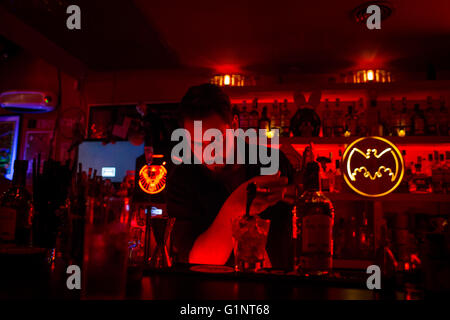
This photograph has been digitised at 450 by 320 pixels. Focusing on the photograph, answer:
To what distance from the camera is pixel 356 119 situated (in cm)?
296

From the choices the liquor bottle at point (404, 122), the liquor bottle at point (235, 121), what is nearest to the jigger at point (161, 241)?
the liquor bottle at point (235, 121)

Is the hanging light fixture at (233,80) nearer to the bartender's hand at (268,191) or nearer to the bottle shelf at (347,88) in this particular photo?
the bottle shelf at (347,88)

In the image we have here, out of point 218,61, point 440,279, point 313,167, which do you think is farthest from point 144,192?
point 440,279

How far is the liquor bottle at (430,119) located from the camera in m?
2.84

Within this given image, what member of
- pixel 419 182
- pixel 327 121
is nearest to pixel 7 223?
pixel 327 121

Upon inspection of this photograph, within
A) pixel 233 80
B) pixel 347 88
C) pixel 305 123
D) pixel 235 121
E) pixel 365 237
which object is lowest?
pixel 365 237

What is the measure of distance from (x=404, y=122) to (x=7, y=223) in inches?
111

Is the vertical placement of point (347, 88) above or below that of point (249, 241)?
above

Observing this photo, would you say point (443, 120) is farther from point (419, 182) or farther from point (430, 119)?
point (419, 182)

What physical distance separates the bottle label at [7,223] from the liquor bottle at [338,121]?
8.10ft

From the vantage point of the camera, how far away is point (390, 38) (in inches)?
109

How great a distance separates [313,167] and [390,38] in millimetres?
2298

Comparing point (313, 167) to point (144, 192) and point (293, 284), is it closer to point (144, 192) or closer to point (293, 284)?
point (293, 284)

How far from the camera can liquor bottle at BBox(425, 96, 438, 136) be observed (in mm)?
2842
